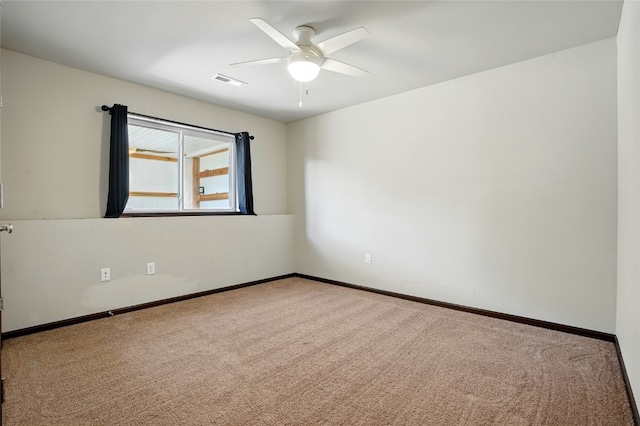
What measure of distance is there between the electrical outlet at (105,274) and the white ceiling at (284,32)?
1.89m

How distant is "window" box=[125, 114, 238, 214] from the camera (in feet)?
12.0

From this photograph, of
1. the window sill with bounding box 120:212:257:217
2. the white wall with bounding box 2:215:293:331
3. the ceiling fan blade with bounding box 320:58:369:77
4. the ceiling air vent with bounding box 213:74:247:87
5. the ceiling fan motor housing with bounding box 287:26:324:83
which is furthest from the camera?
the window sill with bounding box 120:212:257:217

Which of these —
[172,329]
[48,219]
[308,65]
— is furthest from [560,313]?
[48,219]

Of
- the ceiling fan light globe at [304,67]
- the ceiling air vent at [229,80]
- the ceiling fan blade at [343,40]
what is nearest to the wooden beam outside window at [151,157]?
the ceiling air vent at [229,80]

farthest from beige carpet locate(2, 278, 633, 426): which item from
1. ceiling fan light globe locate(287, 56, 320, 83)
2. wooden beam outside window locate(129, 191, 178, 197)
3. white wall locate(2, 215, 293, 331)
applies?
A: ceiling fan light globe locate(287, 56, 320, 83)

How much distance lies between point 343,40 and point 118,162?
8.09 feet

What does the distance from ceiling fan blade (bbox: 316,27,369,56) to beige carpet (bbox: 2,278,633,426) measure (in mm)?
2135

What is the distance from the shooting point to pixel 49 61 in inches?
116

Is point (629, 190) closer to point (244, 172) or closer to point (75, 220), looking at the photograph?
point (244, 172)

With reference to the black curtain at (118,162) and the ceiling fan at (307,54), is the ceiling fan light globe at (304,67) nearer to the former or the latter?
the ceiling fan at (307,54)

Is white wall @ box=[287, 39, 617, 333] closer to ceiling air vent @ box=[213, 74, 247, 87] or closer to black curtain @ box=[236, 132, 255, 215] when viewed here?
black curtain @ box=[236, 132, 255, 215]

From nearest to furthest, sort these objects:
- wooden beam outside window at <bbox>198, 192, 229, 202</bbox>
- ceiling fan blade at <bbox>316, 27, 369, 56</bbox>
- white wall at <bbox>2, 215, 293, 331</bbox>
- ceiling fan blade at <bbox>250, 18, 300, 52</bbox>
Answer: ceiling fan blade at <bbox>250, 18, 300, 52</bbox> < ceiling fan blade at <bbox>316, 27, 369, 56</bbox> < white wall at <bbox>2, 215, 293, 331</bbox> < wooden beam outside window at <bbox>198, 192, 229, 202</bbox>

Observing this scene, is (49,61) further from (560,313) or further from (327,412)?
(560,313)

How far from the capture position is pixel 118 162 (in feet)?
10.7
